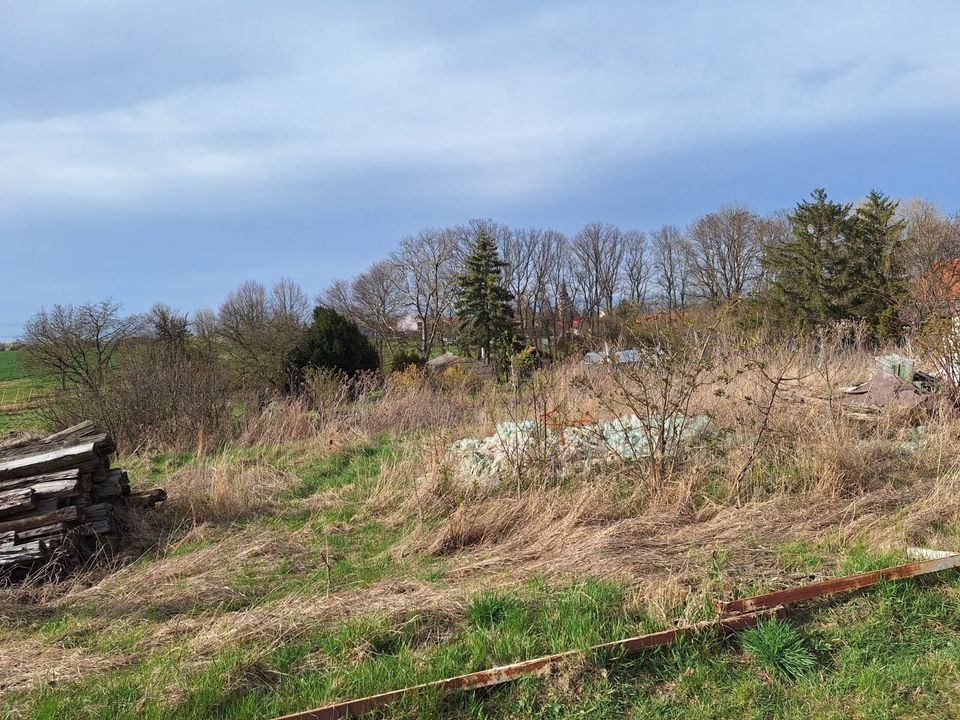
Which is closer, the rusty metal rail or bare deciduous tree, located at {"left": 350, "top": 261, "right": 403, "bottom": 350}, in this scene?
the rusty metal rail

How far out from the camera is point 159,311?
83.0 feet

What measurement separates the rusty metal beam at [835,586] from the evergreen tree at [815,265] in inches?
1118

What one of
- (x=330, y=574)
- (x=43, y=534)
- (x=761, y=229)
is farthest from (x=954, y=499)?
(x=761, y=229)

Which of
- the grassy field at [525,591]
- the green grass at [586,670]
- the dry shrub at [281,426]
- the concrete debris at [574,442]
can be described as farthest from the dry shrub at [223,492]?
the green grass at [586,670]

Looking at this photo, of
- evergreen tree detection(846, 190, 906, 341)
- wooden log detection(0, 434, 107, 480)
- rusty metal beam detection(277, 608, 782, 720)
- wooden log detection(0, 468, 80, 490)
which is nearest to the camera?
rusty metal beam detection(277, 608, 782, 720)

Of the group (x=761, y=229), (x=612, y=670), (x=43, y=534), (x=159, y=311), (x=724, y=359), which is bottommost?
(x=612, y=670)

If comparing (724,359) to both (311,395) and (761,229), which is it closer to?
(311,395)

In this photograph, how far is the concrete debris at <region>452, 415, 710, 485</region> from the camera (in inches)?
257

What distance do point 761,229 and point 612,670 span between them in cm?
5642

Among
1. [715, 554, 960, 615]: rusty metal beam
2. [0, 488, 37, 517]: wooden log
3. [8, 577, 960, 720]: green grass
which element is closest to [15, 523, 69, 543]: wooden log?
[0, 488, 37, 517]: wooden log

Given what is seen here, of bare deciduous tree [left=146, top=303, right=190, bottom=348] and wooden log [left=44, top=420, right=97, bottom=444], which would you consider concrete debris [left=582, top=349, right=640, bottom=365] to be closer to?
wooden log [left=44, top=420, right=97, bottom=444]

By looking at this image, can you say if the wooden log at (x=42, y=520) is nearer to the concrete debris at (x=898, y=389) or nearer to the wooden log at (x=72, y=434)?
the wooden log at (x=72, y=434)

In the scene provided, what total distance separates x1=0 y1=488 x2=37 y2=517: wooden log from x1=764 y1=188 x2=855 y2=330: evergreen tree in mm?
30171

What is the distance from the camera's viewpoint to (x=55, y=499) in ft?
19.2
